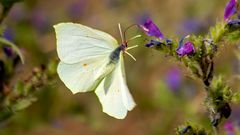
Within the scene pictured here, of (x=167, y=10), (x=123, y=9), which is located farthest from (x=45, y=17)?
(x=167, y=10)

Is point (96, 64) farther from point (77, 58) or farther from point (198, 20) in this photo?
point (198, 20)

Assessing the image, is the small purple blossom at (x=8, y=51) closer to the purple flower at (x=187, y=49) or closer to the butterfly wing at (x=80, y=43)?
the butterfly wing at (x=80, y=43)

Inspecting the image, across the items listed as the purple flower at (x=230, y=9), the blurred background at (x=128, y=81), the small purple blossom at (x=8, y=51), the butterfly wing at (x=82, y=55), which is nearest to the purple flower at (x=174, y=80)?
the blurred background at (x=128, y=81)

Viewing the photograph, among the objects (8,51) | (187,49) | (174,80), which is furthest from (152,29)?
(174,80)

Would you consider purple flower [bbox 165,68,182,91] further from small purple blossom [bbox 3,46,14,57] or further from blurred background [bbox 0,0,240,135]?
small purple blossom [bbox 3,46,14,57]

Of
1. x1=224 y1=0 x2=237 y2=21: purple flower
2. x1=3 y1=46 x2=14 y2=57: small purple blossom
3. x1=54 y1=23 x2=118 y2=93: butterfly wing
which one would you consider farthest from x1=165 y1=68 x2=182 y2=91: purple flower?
x1=224 y1=0 x2=237 y2=21: purple flower
